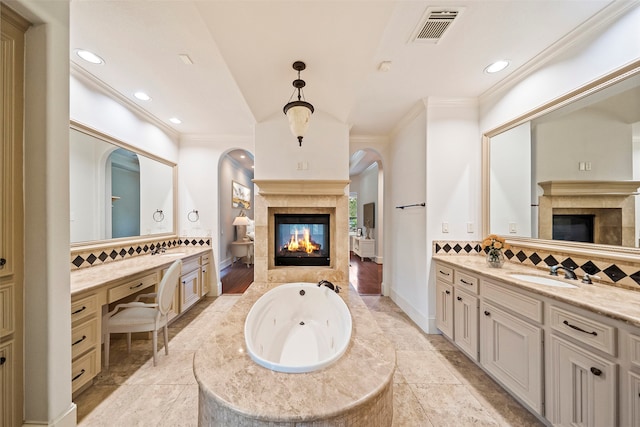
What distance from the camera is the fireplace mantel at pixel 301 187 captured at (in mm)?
3020

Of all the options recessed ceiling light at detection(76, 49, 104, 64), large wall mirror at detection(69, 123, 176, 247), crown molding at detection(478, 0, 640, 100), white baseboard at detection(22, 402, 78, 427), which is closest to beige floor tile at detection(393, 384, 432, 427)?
white baseboard at detection(22, 402, 78, 427)

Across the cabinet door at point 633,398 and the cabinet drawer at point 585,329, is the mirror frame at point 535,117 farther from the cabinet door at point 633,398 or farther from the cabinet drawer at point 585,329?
the cabinet door at point 633,398

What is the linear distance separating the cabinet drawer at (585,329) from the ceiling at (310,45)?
79.8 inches

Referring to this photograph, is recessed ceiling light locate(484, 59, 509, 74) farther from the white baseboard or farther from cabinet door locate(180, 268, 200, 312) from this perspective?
cabinet door locate(180, 268, 200, 312)

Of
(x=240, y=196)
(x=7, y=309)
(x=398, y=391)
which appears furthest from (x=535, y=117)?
(x=240, y=196)

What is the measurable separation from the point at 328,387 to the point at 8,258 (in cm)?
181

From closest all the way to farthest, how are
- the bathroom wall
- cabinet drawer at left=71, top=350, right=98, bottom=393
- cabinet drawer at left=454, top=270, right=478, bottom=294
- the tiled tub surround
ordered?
the tiled tub surround < the bathroom wall < cabinet drawer at left=71, top=350, right=98, bottom=393 < cabinet drawer at left=454, top=270, right=478, bottom=294

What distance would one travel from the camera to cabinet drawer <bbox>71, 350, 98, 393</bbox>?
170 cm

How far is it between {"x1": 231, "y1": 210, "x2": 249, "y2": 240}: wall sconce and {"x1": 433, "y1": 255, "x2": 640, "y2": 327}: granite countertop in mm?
5420

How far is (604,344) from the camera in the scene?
120cm

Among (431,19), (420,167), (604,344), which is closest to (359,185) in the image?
(420,167)

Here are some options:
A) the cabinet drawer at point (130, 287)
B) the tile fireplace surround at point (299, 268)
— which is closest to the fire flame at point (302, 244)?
the tile fireplace surround at point (299, 268)

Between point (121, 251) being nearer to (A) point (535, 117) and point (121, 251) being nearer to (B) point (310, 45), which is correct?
(B) point (310, 45)

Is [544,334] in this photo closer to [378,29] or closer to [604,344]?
[604,344]
